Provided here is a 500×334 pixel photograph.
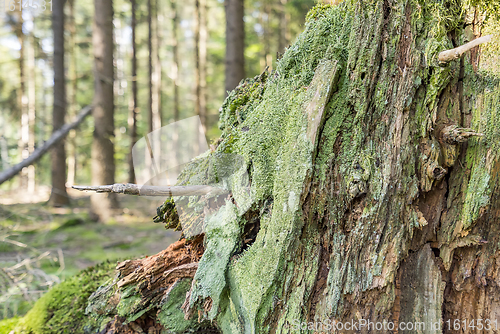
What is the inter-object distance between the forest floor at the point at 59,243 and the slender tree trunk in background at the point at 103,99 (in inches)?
62.9

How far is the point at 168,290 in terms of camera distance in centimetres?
224

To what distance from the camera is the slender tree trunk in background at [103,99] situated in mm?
8688

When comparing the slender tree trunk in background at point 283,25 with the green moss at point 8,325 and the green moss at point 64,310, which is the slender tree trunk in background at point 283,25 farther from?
the green moss at point 8,325

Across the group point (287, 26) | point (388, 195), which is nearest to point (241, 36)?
point (388, 195)

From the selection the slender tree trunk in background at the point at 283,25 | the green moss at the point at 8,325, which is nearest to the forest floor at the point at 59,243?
the green moss at the point at 8,325

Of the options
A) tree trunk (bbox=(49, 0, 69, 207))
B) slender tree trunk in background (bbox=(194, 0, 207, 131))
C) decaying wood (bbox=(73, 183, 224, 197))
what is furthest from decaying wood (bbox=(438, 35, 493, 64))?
slender tree trunk in background (bbox=(194, 0, 207, 131))

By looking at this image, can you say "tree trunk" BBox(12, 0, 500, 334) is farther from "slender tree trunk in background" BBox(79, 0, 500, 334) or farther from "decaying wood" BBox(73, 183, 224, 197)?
"decaying wood" BBox(73, 183, 224, 197)

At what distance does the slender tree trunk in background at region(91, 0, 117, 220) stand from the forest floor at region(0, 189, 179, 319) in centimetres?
160

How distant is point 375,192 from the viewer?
1.68m

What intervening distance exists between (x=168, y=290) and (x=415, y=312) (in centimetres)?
178

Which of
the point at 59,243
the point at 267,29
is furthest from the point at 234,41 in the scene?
the point at 267,29

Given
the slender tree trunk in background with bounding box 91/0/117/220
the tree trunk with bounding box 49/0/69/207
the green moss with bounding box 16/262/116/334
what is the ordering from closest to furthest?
the green moss with bounding box 16/262/116/334 < the slender tree trunk in background with bounding box 91/0/117/220 < the tree trunk with bounding box 49/0/69/207

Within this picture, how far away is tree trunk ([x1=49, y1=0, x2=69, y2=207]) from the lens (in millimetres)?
9656

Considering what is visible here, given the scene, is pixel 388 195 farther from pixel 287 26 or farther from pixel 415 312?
pixel 287 26
